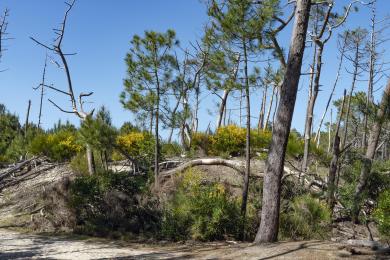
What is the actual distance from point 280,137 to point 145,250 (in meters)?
3.53

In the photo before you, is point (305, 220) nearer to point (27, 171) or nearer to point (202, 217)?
point (202, 217)

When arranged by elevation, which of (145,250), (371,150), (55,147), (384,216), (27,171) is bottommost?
(145,250)

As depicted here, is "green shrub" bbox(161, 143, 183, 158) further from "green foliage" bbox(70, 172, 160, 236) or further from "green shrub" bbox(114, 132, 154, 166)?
"green foliage" bbox(70, 172, 160, 236)

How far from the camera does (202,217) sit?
35.5 feet

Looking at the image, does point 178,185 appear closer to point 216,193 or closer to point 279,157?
point 216,193

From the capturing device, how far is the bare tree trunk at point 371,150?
12125mm

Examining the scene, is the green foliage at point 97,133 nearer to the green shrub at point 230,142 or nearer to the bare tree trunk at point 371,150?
the green shrub at point 230,142

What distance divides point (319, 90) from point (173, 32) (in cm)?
507

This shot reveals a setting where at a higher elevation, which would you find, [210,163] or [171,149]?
[171,149]

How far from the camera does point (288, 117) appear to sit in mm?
9539

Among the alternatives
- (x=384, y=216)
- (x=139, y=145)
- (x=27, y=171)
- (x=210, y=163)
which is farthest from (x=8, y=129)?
(x=384, y=216)

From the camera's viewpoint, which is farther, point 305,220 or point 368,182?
point 368,182

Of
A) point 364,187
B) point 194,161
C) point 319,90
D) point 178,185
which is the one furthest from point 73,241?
point 319,90

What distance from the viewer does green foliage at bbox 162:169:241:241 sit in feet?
35.2
